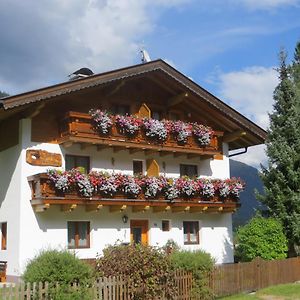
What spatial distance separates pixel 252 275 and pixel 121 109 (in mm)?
8975

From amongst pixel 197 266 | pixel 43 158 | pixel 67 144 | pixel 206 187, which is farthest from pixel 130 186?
pixel 197 266

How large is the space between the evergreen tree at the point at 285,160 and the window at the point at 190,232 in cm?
337

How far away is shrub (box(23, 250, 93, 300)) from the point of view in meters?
12.1

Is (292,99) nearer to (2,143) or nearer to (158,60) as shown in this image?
(158,60)

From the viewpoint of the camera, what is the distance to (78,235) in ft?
67.8

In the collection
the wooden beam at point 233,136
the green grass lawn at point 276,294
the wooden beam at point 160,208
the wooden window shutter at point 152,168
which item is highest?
the wooden beam at point 233,136

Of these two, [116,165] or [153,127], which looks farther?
[116,165]

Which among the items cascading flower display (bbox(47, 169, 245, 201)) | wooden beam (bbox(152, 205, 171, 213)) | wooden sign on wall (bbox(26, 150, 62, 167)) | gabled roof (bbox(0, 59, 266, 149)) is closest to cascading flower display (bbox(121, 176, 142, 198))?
cascading flower display (bbox(47, 169, 245, 201))

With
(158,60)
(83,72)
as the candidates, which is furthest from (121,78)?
(83,72)

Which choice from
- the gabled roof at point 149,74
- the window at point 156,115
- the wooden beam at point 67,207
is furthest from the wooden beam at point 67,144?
the window at point 156,115

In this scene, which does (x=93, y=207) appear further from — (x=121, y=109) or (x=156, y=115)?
(x=156, y=115)

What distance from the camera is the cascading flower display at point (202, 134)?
922 inches

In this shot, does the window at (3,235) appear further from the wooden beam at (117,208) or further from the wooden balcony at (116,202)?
the wooden beam at (117,208)

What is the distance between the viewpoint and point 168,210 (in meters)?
23.2
